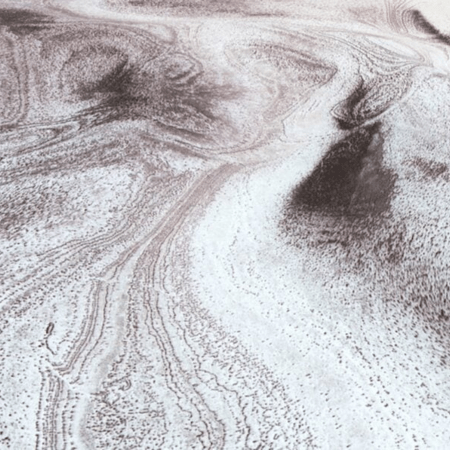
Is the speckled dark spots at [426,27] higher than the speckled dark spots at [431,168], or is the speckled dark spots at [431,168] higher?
the speckled dark spots at [426,27]

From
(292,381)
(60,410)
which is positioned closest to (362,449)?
(292,381)

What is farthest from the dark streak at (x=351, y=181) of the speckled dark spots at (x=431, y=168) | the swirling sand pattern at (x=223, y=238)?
the speckled dark spots at (x=431, y=168)

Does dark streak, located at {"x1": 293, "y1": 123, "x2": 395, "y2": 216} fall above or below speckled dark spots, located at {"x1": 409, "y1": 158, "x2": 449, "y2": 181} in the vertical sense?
below

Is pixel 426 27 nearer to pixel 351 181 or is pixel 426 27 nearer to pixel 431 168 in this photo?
pixel 431 168

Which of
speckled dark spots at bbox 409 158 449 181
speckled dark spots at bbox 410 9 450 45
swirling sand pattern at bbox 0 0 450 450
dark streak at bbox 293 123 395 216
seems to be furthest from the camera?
speckled dark spots at bbox 410 9 450 45

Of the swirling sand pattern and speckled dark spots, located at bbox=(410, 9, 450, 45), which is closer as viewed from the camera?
the swirling sand pattern

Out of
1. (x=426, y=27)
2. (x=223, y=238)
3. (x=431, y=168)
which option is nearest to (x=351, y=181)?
(x=431, y=168)

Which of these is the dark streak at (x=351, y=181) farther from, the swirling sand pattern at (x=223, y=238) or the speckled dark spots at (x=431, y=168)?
the speckled dark spots at (x=431, y=168)

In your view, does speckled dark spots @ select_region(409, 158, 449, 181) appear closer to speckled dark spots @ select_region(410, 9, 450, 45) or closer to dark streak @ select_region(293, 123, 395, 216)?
dark streak @ select_region(293, 123, 395, 216)

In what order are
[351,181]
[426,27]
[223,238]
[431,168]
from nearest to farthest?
1. [223,238]
2. [431,168]
3. [351,181]
4. [426,27]

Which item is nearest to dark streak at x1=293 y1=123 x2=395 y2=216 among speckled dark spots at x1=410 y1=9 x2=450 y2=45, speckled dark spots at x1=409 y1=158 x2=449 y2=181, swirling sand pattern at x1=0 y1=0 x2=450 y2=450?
swirling sand pattern at x1=0 y1=0 x2=450 y2=450
